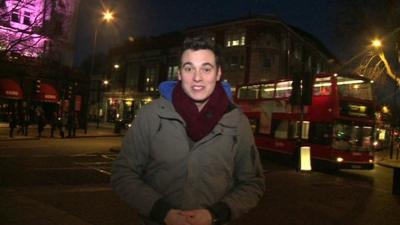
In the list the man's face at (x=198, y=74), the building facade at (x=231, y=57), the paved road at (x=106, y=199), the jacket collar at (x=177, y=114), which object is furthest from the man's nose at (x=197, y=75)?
the building facade at (x=231, y=57)

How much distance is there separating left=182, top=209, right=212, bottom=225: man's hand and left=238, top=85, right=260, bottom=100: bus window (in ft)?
68.1

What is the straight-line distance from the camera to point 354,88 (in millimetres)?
18438

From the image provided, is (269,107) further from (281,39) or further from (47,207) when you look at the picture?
(281,39)

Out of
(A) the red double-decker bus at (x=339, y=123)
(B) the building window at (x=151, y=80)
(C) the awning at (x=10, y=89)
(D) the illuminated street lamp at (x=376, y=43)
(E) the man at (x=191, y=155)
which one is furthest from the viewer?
(B) the building window at (x=151, y=80)

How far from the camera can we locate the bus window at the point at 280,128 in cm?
2058

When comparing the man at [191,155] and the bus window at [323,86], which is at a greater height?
the bus window at [323,86]

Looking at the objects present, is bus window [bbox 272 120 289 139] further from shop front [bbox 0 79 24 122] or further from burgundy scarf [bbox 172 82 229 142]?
shop front [bbox 0 79 24 122]

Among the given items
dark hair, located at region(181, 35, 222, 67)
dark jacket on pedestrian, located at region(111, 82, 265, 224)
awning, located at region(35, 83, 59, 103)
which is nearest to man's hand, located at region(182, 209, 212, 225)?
dark jacket on pedestrian, located at region(111, 82, 265, 224)

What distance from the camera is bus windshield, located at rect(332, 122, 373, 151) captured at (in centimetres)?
1784

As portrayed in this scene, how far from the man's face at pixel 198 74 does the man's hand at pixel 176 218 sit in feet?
2.37

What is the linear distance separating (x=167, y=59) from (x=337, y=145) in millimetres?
41040

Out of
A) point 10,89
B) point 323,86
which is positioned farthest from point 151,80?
point 323,86

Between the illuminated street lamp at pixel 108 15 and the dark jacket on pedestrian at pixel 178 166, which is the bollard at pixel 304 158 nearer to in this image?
the dark jacket on pedestrian at pixel 178 166

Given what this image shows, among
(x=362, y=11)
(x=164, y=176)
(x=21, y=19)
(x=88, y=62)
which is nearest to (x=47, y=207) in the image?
(x=164, y=176)
